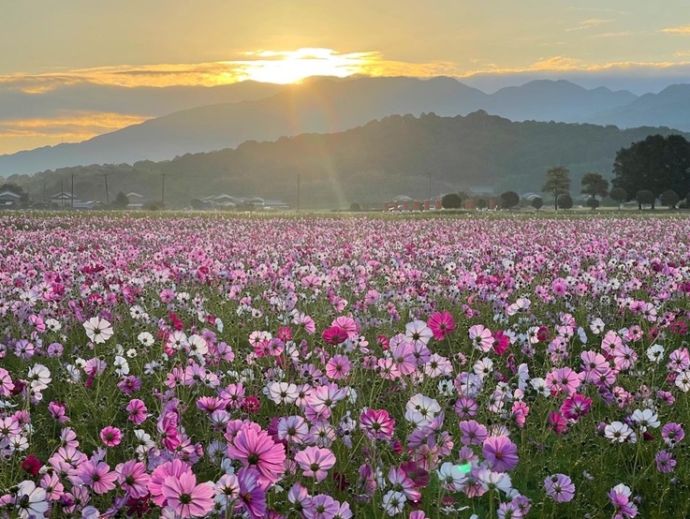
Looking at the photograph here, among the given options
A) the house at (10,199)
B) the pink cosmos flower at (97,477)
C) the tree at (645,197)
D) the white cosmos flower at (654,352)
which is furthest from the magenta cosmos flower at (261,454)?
the house at (10,199)

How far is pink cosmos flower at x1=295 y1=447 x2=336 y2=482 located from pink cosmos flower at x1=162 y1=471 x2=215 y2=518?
19.3 inches

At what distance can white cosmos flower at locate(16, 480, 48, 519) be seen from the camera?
2465mm

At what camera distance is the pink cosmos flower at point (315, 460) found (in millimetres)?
2457

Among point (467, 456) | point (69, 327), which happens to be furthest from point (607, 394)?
point (69, 327)

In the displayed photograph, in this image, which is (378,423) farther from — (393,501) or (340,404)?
(340,404)

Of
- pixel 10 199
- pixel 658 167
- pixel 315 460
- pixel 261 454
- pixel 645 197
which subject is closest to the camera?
pixel 261 454

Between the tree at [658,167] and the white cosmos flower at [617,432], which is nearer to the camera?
the white cosmos flower at [617,432]

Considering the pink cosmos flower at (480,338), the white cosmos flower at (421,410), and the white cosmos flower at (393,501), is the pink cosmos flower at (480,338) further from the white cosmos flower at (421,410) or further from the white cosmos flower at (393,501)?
the white cosmos flower at (393,501)

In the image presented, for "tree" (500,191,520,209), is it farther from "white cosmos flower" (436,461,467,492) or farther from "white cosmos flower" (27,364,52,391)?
"white cosmos flower" (436,461,467,492)


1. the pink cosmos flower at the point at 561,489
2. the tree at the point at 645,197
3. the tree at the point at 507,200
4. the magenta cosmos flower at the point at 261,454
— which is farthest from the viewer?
the tree at the point at 507,200

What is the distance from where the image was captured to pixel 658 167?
277ft

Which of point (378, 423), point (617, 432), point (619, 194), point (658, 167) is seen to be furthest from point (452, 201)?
point (378, 423)

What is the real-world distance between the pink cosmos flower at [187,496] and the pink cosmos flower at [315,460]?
1.61 feet

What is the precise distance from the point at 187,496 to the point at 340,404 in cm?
206
